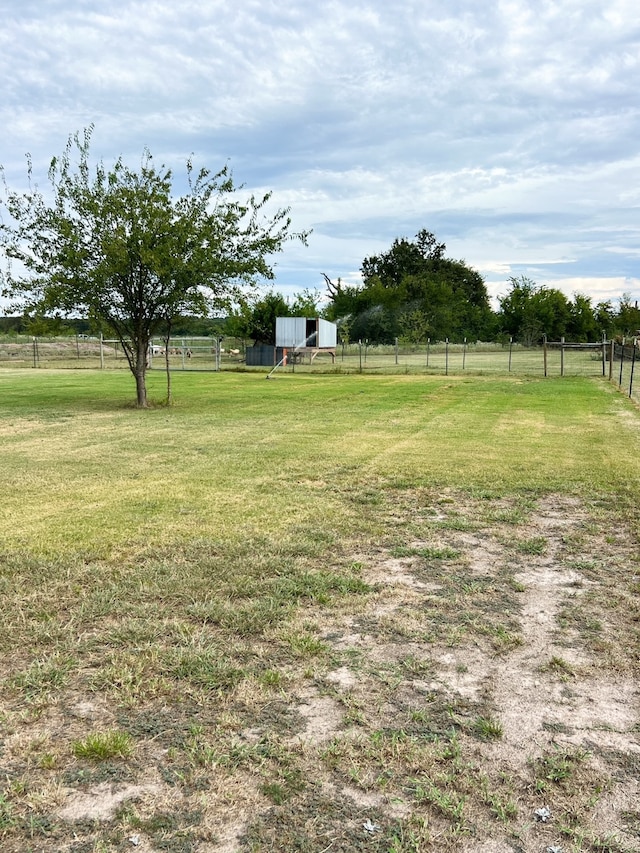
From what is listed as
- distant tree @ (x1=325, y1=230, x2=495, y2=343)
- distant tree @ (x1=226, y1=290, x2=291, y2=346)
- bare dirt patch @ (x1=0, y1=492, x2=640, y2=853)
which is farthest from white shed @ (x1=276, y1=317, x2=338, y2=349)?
bare dirt patch @ (x1=0, y1=492, x2=640, y2=853)

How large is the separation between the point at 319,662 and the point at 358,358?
1692 inches

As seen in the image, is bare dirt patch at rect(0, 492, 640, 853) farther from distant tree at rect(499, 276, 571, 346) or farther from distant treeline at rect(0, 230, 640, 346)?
distant tree at rect(499, 276, 571, 346)

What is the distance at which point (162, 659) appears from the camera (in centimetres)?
294

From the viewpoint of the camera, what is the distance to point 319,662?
296cm

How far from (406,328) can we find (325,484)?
53.7m

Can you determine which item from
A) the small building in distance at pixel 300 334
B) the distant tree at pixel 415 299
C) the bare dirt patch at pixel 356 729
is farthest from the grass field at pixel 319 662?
the distant tree at pixel 415 299

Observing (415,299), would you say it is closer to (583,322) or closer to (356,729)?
(583,322)

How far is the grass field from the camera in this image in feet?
6.62

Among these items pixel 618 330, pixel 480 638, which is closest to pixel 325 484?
pixel 480 638

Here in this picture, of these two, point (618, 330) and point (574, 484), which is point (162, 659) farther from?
point (618, 330)

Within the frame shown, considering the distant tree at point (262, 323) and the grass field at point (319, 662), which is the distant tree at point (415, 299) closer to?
the distant tree at point (262, 323)

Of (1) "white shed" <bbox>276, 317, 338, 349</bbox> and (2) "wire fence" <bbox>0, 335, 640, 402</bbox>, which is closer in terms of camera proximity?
(2) "wire fence" <bbox>0, 335, 640, 402</bbox>

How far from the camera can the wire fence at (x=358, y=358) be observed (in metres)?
28.8

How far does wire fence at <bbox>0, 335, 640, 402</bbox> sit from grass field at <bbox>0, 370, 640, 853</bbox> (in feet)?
49.7
